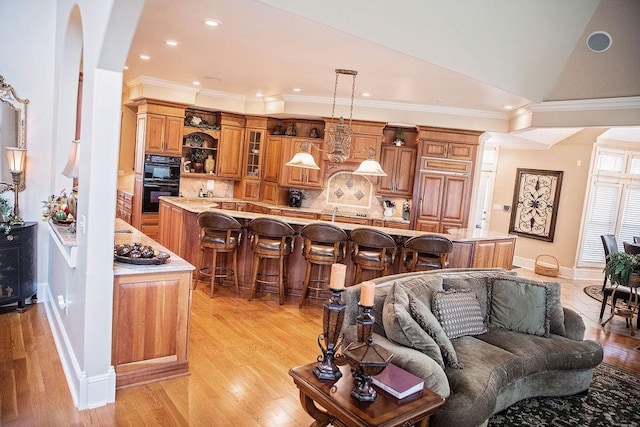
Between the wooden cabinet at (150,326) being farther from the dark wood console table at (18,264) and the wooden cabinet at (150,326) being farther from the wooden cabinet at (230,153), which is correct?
the wooden cabinet at (230,153)

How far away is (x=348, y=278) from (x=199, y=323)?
1945 mm

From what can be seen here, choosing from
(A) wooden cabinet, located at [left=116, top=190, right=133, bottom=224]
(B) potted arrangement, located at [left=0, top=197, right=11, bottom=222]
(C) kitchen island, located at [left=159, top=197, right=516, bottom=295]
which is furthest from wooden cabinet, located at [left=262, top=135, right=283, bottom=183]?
(B) potted arrangement, located at [left=0, top=197, right=11, bottom=222]

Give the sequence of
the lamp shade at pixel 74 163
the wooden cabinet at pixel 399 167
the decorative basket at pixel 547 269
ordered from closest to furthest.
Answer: the lamp shade at pixel 74 163 < the wooden cabinet at pixel 399 167 < the decorative basket at pixel 547 269

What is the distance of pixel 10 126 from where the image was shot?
4.48m

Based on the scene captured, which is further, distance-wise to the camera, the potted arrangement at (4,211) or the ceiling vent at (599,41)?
the ceiling vent at (599,41)

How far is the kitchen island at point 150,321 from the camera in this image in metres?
3.09

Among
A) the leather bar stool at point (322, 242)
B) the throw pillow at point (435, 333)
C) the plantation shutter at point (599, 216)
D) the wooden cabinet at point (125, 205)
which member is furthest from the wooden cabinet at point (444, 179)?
the wooden cabinet at point (125, 205)

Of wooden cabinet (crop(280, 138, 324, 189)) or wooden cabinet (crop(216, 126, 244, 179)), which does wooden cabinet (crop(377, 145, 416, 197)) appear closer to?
wooden cabinet (crop(280, 138, 324, 189))

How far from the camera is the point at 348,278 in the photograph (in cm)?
560

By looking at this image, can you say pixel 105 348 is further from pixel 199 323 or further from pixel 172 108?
pixel 172 108

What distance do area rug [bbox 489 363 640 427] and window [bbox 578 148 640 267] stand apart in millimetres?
5356

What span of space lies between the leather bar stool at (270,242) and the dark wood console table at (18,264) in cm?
225

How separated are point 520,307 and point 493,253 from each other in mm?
2227

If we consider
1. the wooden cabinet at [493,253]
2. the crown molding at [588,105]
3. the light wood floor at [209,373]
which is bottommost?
the light wood floor at [209,373]
